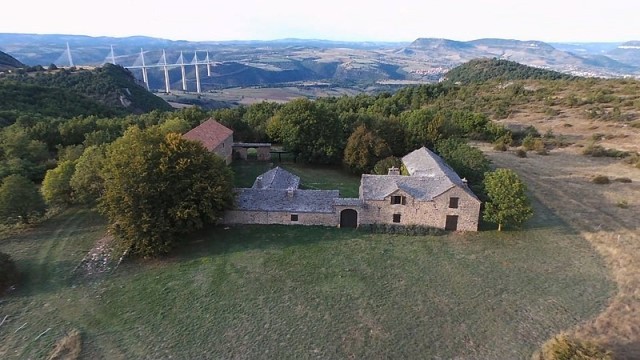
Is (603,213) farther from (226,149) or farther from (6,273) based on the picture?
(6,273)

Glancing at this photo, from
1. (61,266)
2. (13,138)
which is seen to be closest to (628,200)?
(61,266)

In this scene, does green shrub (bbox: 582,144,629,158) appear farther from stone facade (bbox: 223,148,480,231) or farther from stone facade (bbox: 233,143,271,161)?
stone facade (bbox: 233,143,271,161)

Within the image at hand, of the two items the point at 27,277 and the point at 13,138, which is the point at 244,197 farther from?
the point at 13,138

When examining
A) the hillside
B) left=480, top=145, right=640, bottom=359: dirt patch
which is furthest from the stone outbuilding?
the hillside

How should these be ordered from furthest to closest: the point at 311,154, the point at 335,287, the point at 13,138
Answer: the point at 311,154 < the point at 13,138 < the point at 335,287

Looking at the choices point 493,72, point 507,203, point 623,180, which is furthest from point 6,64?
point 493,72
